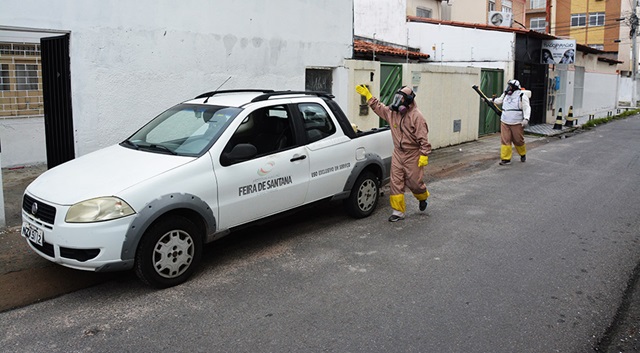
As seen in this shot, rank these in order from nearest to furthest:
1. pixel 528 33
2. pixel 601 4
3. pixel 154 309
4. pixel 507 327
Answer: pixel 507 327, pixel 154 309, pixel 528 33, pixel 601 4

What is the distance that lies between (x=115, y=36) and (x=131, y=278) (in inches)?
161

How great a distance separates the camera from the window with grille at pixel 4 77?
9812 mm

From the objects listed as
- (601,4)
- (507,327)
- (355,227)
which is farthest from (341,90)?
(601,4)

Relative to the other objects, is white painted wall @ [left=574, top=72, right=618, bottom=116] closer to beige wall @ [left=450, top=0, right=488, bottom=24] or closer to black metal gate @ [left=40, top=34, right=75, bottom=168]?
beige wall @ [left=450, top=0, right=488, bottom=24]

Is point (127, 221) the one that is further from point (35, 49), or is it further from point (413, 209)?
point (35, 49)

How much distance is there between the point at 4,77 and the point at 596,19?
54574mm

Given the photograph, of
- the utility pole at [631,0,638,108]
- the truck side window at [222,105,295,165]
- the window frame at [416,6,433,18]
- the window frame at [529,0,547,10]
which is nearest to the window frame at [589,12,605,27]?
the window frame at [529,0,547,10]

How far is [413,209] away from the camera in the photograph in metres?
8.14

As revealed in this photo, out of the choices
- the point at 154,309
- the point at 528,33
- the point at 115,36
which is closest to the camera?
the point at 154,309

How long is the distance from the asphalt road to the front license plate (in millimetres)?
543

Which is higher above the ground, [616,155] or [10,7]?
[10,7]

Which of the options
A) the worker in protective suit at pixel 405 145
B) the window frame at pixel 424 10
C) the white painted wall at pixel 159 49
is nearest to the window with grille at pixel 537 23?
the window frame at pixel 424 10

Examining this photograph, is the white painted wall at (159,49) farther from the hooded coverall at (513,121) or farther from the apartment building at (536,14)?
the apartment building at (536,14)

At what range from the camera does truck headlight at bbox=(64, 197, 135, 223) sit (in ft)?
15.2
